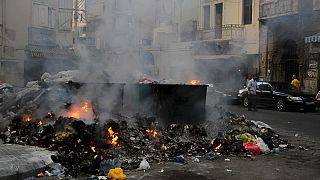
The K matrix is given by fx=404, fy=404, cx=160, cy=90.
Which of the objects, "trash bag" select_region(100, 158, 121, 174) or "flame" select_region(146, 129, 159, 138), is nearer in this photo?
"trash bag" select_region(100, 158, 121, 174)

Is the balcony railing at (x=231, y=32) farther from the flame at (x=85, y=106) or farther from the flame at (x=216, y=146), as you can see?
the flame at (x=216, y=146)

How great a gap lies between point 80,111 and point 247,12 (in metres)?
18.7

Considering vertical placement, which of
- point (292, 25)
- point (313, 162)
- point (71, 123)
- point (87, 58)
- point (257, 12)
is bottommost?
point (313, 162)

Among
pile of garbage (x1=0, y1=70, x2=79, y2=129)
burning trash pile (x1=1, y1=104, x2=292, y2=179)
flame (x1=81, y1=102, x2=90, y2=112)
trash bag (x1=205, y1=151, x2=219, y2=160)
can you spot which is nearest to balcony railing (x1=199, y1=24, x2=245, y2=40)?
pile of garbage (x1=0, y1=70, x2=79, y2=129)

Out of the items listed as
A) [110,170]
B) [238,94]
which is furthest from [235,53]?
[110,170]

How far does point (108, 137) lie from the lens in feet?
24.9

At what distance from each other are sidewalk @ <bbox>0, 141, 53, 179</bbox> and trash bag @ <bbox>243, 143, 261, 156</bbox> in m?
3.61

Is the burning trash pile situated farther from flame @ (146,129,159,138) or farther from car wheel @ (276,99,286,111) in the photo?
car wheel @ (276,99,286,111)

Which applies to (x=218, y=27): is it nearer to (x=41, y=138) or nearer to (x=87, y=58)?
(x=87, y=58)

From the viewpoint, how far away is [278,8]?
18.9m

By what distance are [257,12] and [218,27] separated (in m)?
3.91

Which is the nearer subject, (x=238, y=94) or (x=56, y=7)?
(x=238, y=94)

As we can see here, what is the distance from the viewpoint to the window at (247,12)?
2486 cm

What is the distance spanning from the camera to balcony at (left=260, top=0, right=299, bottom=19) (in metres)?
16.3
